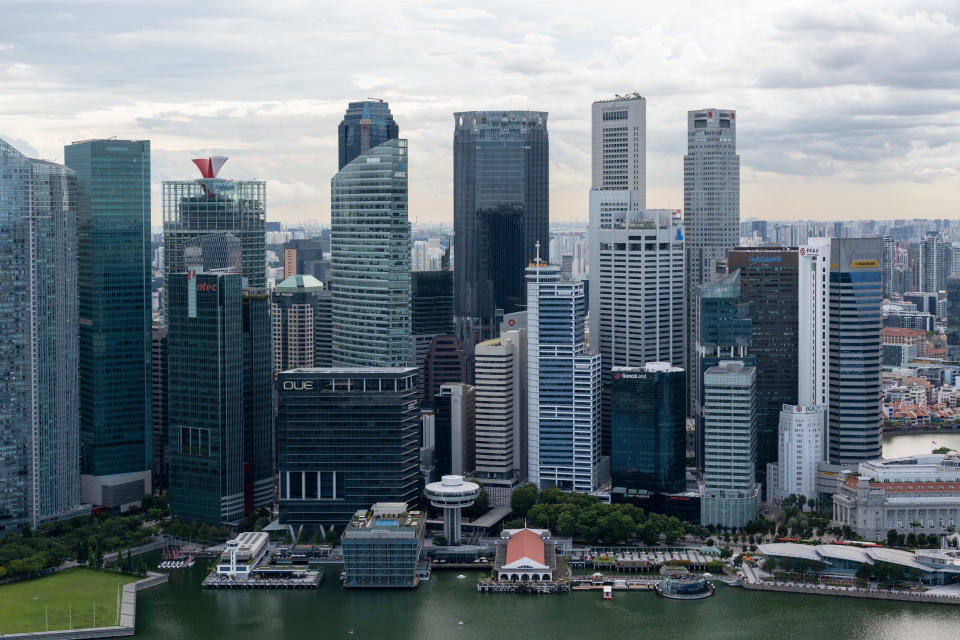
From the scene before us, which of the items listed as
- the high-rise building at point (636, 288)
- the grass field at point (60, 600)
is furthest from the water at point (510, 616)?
the high-rise building at point (636, 288)

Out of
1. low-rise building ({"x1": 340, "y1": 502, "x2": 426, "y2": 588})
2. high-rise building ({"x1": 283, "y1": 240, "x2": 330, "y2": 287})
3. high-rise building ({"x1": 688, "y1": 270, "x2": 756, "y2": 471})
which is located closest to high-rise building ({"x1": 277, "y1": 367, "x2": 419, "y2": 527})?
low-rise building ({"x1": 340, "y1": 502, "x2": 426, "y2": 588})

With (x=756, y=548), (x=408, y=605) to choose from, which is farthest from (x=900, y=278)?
(x=408, y=605)

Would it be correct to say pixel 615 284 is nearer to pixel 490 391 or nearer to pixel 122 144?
pixel 490 391

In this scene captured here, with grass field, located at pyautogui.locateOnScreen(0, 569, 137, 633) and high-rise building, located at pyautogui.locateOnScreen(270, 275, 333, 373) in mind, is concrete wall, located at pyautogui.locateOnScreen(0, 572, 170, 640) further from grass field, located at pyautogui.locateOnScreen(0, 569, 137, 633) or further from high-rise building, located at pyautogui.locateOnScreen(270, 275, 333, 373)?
high-rise building, located at pyautogui.locateOnScreen(270, 275, 333, 373)

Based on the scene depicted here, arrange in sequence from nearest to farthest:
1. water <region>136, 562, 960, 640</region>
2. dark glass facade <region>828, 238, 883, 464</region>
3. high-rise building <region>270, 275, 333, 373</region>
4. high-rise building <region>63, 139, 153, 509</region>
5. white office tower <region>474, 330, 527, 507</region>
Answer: water <region>136, 562, 960, 640</region> → dark glass facade <region>828, 238, 883, 464</region> → white office tower <region>474, 330, 527, 507</region> → high-rise building <region>63, 139, 153, 509</region> → high-rise building <region>270, 275, 333, 373</region>

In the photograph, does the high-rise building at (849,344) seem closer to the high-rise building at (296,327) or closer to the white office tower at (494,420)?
the white office tower at (494,420)

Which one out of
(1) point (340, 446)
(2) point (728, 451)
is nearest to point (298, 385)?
(1) point (340, 446)
